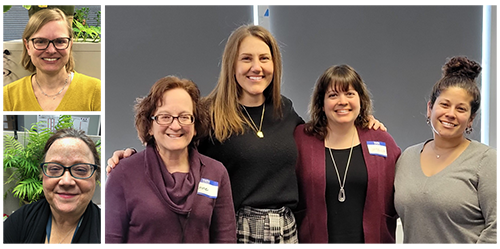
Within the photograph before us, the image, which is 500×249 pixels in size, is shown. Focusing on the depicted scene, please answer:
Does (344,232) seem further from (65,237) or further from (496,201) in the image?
(65,237)

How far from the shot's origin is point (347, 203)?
249 cm

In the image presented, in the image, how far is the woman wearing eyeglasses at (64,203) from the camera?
2406mm

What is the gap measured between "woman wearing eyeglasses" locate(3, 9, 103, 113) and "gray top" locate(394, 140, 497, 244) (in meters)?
1.92

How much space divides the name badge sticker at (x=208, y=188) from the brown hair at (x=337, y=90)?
→ 64 centimetres

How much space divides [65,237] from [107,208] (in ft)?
1.20

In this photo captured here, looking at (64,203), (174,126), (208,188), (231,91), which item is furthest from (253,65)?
(64,203)

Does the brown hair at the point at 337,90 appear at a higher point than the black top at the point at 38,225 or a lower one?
higher

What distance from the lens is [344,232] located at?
8.20 ft

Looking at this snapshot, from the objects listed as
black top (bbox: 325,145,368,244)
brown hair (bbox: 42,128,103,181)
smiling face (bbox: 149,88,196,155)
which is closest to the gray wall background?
brown hair (bbox: 42,128,103,181)

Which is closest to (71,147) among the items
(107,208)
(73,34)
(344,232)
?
(107,208)

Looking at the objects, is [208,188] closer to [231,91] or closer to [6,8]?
[231,91]

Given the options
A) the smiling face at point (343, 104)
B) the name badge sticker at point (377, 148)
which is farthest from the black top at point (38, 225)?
the name badge sticker at point (377, 148)

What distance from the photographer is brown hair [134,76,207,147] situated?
2.36m

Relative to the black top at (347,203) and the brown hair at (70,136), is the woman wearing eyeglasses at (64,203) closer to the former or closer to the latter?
the brown hair at (70,136)
